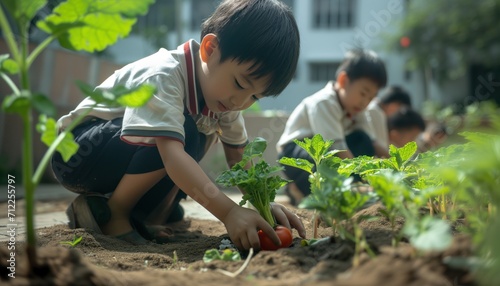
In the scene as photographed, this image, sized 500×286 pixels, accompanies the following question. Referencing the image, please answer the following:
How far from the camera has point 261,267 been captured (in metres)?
1.34

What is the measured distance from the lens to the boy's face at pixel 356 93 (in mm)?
3740

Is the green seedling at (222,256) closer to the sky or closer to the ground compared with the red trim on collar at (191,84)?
closer to the ground

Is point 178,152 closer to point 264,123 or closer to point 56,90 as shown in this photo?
point 264,123

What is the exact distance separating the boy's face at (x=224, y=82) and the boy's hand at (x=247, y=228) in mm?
509

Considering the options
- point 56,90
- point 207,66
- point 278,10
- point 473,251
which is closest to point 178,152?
point 207,66

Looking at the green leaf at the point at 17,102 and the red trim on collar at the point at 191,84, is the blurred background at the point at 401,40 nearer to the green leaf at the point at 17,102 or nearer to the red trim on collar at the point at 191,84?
the red trim on collar at the point at 191,84

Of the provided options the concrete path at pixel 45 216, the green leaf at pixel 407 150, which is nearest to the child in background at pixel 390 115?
the concrete path at pixel 45 216

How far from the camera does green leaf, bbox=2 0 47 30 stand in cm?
113

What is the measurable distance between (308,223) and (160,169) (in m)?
0.76

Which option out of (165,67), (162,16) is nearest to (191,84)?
(165,67)

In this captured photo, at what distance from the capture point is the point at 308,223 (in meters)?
2.45

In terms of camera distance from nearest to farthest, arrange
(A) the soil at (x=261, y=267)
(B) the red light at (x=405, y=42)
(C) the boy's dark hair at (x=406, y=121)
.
Result: (A) the soil at (x=261, y=267) < (C) the boy's dark hair at (x=406, y=121) < (B) the red light at (x=405, y=42)

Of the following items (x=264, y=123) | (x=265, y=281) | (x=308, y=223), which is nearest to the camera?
(x=265, y=281)

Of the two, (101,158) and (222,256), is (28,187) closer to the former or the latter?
(222,256)
